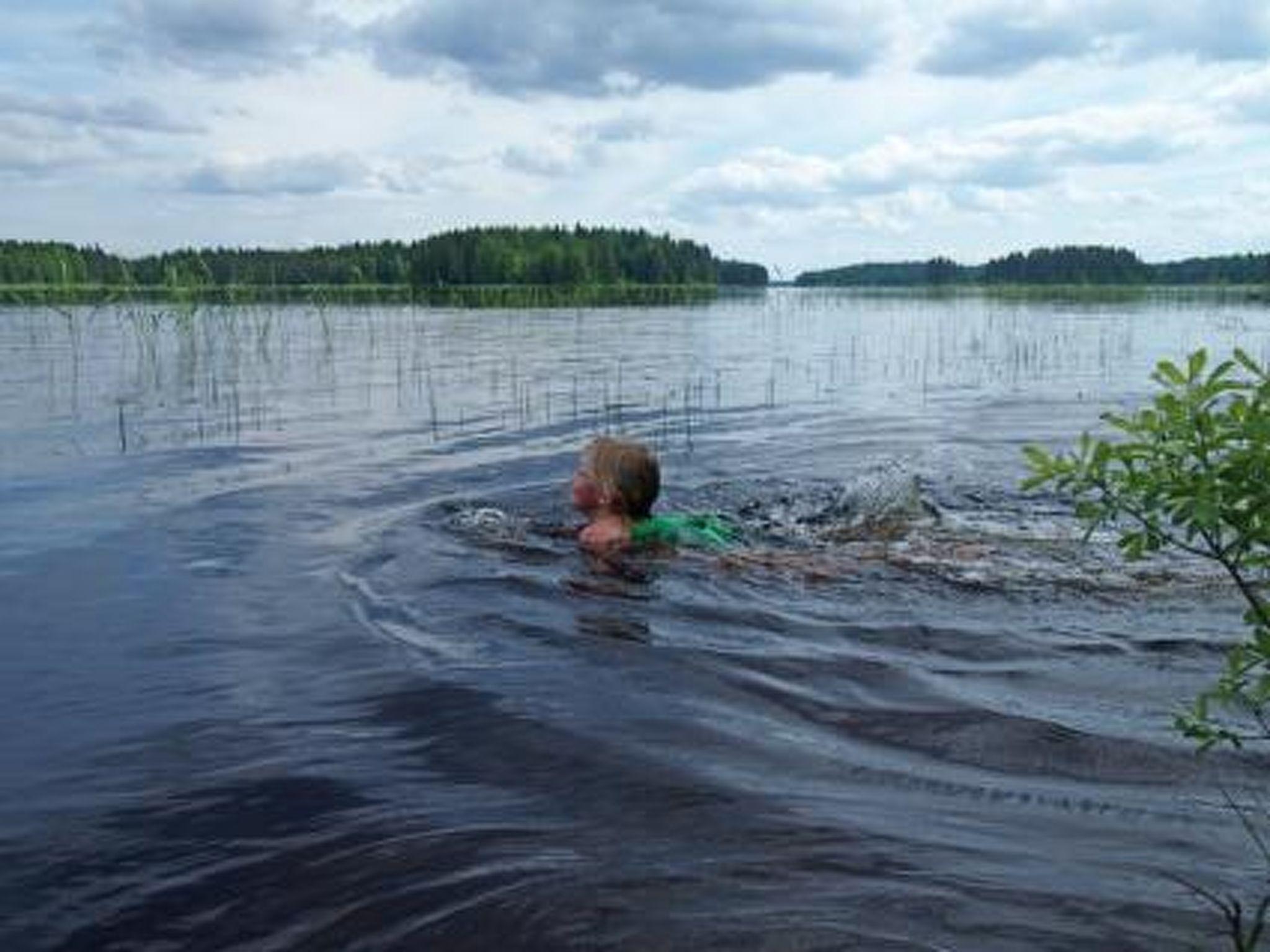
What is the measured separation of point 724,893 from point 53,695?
13.5ft

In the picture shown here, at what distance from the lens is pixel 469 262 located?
102062mm

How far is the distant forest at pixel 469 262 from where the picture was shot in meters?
52.9

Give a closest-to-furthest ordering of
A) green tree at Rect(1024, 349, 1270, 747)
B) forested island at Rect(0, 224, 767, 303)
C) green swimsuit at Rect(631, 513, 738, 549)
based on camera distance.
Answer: green tree at Rect(1024, 349, 1270, 747)
green swimsuit at Rect(631, 513, 738, 549)
forested island at Rect(0, 224, 767, 303)

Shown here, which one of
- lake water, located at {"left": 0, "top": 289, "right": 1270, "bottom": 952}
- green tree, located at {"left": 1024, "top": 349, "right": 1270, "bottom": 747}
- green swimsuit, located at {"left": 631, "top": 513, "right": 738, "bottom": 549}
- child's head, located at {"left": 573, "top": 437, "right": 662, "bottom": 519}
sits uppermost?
green tree, located at {"left": 1024, "top": 349, "right": 1270, "bottom": 747}

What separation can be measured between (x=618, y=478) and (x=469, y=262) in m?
95.1

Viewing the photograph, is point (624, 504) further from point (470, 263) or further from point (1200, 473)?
point (470, 263)

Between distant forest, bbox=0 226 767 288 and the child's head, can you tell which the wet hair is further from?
distant forest, bbox=0 226 767 288

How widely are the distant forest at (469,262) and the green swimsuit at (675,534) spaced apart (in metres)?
26.6

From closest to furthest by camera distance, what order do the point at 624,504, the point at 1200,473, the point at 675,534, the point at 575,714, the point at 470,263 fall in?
1. the point at 1200,473
2. the point at 575,714
3. the point at 675,534
4. the point at 624,504
5. the point at 470,263

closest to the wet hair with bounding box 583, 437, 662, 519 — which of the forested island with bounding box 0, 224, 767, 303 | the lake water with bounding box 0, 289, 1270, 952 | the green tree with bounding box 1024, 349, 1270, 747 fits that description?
the lake water with bounding box 0, 289, 1270, 952

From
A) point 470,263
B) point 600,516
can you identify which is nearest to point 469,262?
point 470,263

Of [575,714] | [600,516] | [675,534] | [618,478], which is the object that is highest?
[618,478]

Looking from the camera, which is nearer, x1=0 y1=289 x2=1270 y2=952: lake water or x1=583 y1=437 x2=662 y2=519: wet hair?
x1=0 y1=289 x2=1270 y2=952: lake water

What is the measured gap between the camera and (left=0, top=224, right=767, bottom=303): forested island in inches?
2074
